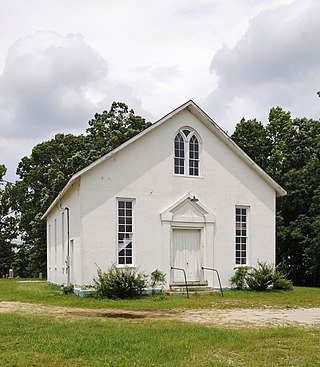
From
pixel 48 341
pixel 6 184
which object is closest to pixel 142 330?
pixel 48 341

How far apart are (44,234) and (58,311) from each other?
1028 inches

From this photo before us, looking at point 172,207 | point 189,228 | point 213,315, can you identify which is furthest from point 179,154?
point 213,315

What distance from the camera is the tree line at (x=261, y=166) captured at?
109ft

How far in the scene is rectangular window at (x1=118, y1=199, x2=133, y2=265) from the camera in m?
20.9

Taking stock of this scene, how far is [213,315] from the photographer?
49.5 ft

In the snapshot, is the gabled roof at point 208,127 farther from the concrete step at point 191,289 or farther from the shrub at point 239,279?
the concrete step at point 191,289

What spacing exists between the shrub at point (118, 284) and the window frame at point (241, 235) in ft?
16.5

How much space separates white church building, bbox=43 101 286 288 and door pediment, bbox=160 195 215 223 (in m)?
0.04

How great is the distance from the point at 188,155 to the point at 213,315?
8.98 meters

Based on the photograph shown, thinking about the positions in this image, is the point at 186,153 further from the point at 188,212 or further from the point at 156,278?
the point at 156,278

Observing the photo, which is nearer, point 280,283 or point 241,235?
point 280,283

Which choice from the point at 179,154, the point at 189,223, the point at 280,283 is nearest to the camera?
the point at 189,223

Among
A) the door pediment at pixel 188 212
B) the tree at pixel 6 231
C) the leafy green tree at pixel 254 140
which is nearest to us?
the door pediment at pixel 188 212

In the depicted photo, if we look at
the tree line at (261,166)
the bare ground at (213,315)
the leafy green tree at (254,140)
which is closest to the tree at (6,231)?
the tree line at (261,166)
